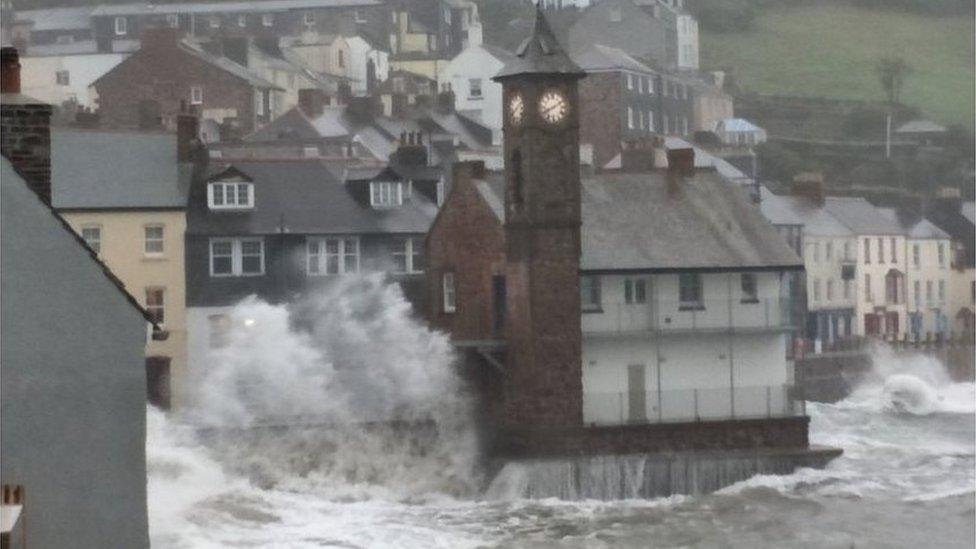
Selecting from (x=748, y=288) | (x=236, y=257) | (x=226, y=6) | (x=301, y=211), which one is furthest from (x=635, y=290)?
(x=226, y=6)

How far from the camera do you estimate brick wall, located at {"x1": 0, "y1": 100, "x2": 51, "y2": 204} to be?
57.1ft

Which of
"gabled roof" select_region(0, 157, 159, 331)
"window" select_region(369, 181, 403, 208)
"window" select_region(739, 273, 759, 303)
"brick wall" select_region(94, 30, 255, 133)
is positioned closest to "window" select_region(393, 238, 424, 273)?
"window" select_region(369, 181, 403, 208)

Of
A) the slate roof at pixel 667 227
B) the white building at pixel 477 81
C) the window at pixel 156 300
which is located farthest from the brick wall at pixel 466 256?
the white building at pixel 477 81

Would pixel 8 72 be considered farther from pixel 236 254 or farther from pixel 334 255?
pixel 334 255

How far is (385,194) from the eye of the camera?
5941 centimetres

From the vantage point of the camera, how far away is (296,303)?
182ft

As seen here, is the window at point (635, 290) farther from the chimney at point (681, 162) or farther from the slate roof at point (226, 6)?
the slate roof at point (226, 6)

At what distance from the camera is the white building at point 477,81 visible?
297 ft

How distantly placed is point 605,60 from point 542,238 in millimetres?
40987

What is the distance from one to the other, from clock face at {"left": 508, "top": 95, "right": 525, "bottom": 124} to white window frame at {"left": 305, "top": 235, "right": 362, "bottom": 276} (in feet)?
21.5

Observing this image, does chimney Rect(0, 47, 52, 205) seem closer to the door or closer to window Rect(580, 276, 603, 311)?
the door

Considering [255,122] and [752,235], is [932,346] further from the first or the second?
[752,235]

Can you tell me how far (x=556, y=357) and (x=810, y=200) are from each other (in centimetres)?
3644

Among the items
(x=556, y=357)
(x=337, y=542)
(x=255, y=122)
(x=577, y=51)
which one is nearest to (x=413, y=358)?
(x=556, y=357)
